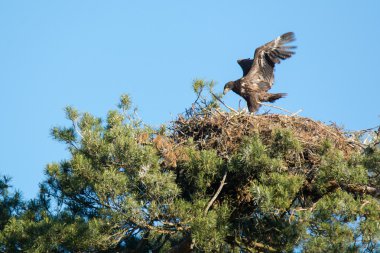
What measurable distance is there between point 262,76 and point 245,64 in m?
0.55

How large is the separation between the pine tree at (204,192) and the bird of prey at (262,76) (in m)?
2.77

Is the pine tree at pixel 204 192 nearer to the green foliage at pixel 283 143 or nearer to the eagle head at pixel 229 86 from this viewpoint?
the green foliage at pixel 283 143

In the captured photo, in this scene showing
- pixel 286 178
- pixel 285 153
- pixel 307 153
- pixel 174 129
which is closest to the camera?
pixel 286 178

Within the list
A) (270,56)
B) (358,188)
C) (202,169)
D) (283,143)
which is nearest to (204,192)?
(202,169)

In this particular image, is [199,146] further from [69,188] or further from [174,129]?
[69,188]

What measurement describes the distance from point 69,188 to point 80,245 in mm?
941

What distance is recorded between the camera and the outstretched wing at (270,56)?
42.7ft

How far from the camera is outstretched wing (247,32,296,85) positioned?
512 inches

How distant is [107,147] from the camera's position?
881 cm

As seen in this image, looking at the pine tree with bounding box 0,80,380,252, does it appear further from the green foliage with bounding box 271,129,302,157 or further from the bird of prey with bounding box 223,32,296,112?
the bird of prey with bounding box 223,32,296,112

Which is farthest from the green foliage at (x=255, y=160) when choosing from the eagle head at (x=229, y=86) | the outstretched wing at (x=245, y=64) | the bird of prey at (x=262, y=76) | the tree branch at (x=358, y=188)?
the outstretched wing at (x=245, y=64)

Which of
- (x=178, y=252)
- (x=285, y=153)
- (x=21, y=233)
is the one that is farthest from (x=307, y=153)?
(x=21, y=233)

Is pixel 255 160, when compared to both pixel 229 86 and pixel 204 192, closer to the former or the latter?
pixel 204 192

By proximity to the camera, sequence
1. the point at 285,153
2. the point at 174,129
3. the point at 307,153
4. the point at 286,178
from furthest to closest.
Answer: the point at 174,129 → the point at 307,153 → the point at 285,153 → the point at 286,178
